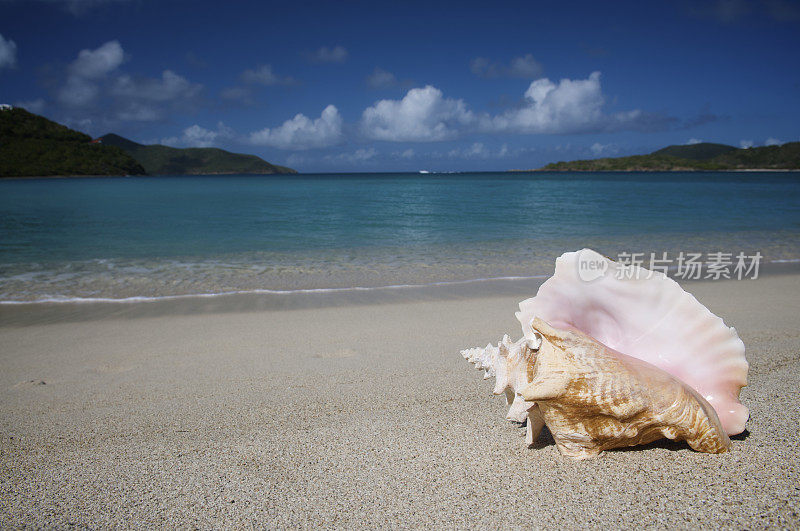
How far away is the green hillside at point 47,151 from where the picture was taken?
80.2 m

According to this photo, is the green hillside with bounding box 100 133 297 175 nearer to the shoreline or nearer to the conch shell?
the shoreline

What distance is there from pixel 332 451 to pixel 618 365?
1323mm

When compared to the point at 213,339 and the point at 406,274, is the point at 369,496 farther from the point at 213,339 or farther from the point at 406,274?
the point at 406,274

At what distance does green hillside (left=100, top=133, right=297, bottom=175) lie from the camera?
15250 cm

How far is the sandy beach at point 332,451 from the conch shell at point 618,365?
0.18 meters

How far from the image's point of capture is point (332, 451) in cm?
212

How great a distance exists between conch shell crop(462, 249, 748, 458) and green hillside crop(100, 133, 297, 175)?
166436 mm

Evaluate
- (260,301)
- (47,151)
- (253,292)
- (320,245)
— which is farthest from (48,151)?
(260,301)

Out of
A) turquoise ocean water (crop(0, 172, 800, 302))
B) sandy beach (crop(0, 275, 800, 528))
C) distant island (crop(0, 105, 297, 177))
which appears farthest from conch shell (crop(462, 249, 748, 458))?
distant island (crop(0, 105, 297, 177))

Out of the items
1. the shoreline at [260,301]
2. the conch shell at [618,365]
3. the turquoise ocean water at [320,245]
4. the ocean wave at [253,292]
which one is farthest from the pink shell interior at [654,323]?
the turquoise ocean water at [320,245]

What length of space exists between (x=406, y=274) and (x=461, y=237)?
4.87m

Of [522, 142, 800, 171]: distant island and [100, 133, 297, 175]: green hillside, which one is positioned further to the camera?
[100, 133, 297, 175]: green hillside

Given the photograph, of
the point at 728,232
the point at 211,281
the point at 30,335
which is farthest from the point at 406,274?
the point at 728,232

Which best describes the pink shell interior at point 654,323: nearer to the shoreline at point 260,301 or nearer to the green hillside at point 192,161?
the shoreline at point 260,301
